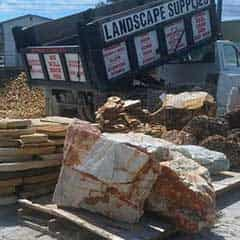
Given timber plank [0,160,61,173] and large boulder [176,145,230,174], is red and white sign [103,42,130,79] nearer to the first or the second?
large boulder [176,145,230,174]

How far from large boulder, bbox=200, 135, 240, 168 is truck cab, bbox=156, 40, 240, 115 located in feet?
12.2

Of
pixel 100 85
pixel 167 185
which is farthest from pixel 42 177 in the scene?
pixel 100 85

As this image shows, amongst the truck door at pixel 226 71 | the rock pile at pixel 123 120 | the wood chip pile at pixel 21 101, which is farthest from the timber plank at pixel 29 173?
the wood chip pile at pixel 21 101

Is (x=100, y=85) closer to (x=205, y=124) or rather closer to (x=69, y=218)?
(x=205, y=124)

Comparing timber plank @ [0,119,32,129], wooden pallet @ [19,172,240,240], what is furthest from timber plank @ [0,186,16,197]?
timber plank @ [0,119,32,129]

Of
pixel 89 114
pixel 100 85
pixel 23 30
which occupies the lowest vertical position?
pixel 89 114

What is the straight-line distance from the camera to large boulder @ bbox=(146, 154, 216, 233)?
5746mm

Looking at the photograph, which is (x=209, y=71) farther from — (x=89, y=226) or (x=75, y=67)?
(x=89, y=226)

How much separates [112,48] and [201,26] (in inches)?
116

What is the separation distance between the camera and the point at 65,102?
1334 centimetres

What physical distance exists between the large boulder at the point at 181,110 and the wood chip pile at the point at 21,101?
4.43 metres

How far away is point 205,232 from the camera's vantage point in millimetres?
6090

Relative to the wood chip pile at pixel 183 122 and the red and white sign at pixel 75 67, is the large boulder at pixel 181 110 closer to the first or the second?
the wood chip pile at pixel 183 122

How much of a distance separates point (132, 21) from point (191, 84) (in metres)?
2.41
